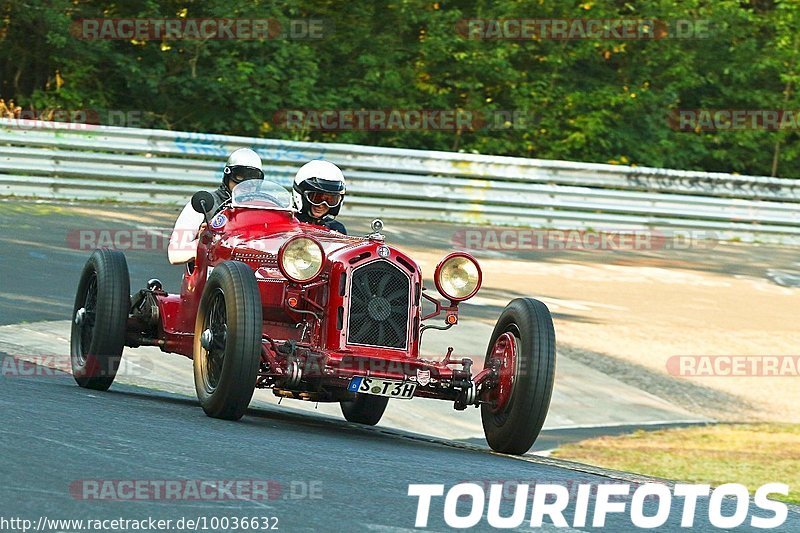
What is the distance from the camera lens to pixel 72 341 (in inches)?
389

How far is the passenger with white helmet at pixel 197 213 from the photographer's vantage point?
385 inches

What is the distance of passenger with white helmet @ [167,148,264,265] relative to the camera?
9.79m

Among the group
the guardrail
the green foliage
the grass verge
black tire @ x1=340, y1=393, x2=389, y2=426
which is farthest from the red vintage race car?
the green foliage

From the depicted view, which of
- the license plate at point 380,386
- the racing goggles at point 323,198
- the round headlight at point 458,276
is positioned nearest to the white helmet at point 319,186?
the racing goggles at point 323,198

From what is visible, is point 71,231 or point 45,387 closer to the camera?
point 45,387

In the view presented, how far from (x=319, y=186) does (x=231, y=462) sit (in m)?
3.34

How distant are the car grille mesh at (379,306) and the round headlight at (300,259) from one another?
0.24 metres

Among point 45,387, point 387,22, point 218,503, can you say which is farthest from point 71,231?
point 218,503

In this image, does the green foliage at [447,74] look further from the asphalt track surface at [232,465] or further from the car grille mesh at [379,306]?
the car grille mesh at [379,306]

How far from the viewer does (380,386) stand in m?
8.02

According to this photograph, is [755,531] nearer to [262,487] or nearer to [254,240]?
[262,487]

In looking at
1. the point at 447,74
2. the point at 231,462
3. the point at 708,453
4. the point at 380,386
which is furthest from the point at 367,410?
the point at 447,74

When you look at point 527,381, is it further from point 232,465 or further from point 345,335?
point 232,465

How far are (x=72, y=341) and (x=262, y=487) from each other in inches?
171
